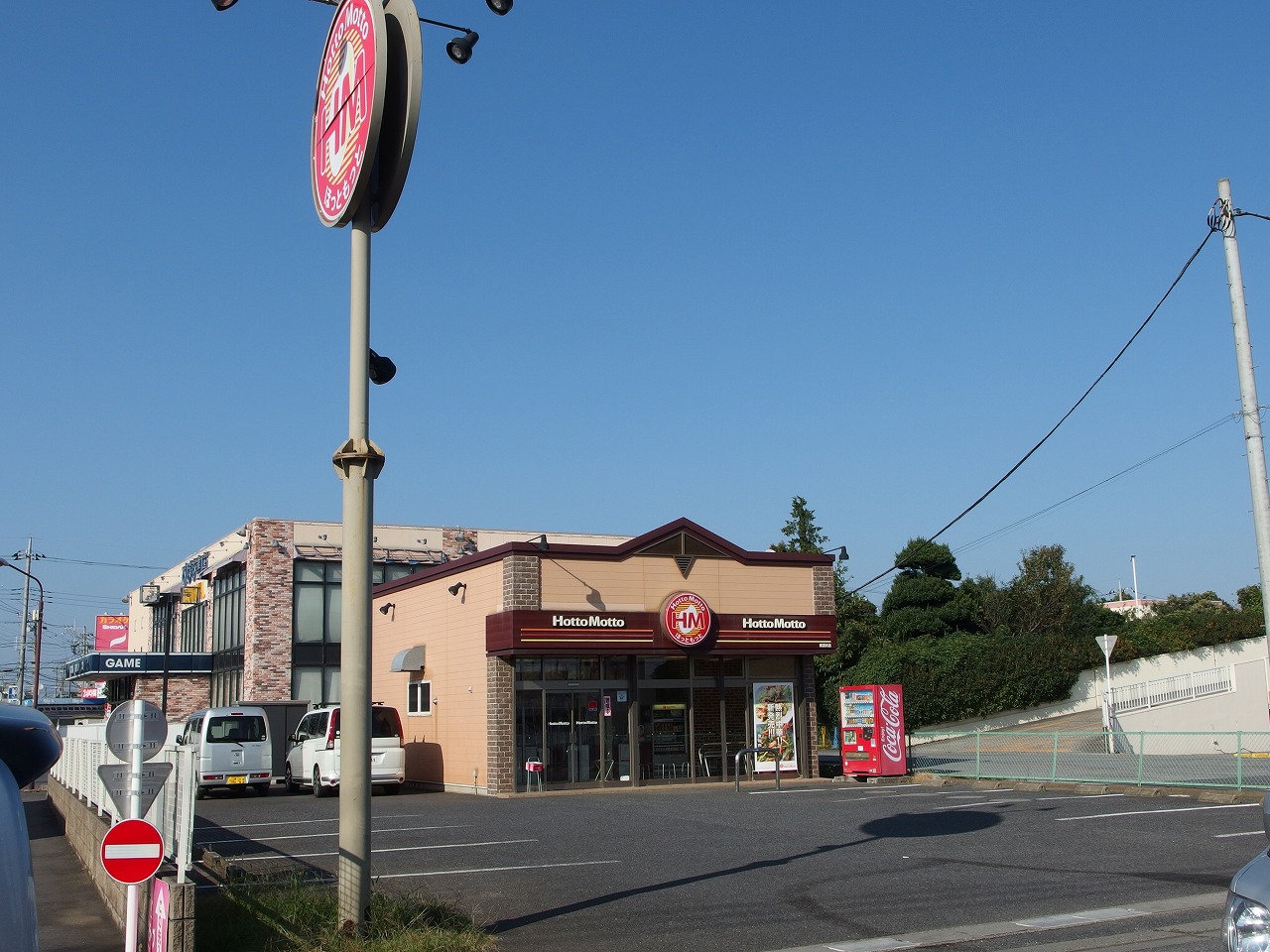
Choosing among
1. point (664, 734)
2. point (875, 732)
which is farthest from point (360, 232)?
Result: point (875, 732)

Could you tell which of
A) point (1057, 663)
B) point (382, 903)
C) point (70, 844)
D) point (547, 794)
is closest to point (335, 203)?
point (382, 903)

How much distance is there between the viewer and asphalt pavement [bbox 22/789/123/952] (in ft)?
32.1

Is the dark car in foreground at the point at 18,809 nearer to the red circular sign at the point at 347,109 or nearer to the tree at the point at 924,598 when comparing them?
the red circular sign at the point at 347,109

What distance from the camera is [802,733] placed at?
28281 millimetres

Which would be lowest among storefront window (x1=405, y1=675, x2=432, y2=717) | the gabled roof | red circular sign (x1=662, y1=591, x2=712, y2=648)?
storefront window (x1=405, y1=675, x2=432, y2=717)

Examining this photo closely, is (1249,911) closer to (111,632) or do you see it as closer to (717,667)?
(717,667)

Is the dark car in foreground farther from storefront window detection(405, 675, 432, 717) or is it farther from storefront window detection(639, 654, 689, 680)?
storefront window detection(405, 675, 432, 717)

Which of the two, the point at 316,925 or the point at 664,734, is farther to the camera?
the point at 664,734

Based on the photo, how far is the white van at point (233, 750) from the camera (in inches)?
1096

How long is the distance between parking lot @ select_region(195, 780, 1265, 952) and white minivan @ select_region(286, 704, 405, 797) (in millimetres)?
3782

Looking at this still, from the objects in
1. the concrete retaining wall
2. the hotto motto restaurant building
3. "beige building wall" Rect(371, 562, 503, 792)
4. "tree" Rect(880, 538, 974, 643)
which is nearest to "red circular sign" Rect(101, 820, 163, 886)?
the concrete retaining wall

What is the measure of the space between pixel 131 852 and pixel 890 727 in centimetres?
2155

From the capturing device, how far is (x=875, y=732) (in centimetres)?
2622

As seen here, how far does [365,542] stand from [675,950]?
3.73 meters
